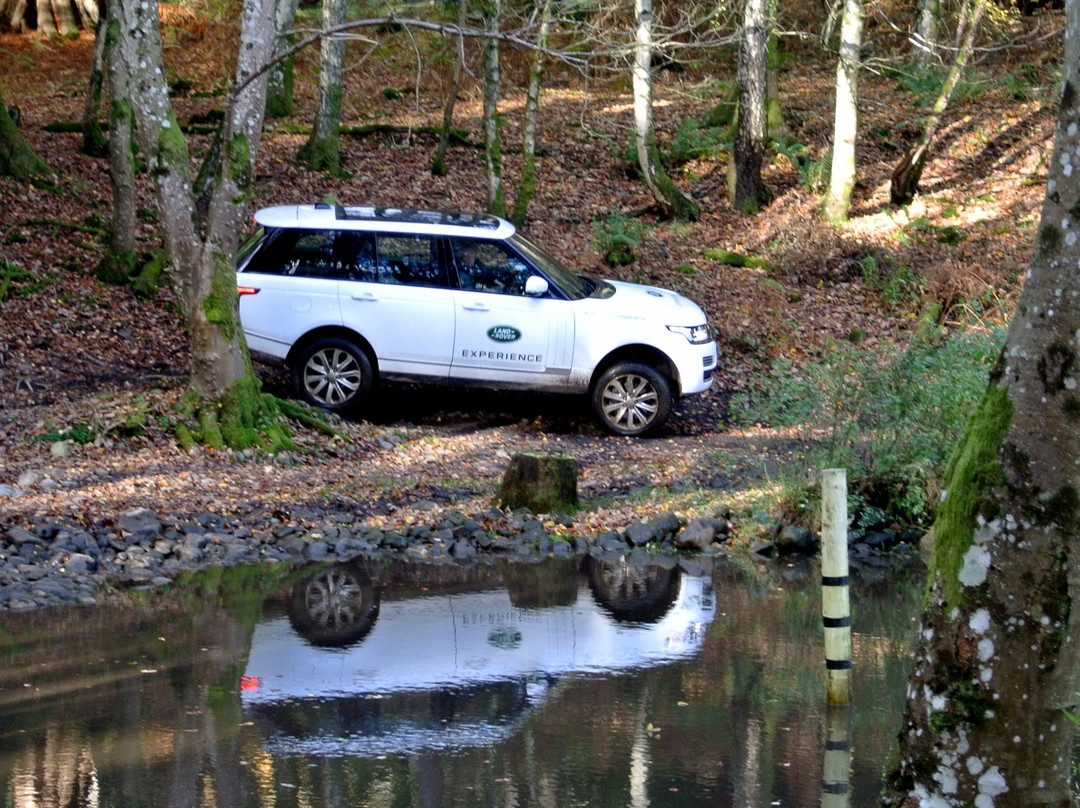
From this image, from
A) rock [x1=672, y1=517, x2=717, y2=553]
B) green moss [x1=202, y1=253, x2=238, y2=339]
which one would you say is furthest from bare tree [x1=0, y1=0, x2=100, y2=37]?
rock [x1=672, y1=517, x2=717, y2=553]

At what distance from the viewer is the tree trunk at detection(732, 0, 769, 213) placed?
2152 centimetres

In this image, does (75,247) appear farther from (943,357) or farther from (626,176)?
(943,357)

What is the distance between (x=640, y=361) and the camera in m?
13.8

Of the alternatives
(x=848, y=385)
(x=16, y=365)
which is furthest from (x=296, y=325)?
(x=848, y=385)

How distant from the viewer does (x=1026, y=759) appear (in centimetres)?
403

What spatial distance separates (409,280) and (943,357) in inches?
234

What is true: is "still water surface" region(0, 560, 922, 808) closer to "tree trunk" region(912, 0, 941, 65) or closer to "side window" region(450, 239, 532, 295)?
"side window" region(450, 239, 532, 295)

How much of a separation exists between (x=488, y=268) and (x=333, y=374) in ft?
6.77

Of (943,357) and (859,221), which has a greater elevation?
(859,221)

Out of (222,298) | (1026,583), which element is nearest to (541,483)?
(222,298)

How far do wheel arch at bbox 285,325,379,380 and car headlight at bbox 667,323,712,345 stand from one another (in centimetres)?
327

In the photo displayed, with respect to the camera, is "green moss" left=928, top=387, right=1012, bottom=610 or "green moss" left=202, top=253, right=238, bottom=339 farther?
"green moss" left=202, top=253, right=238, bottom=339

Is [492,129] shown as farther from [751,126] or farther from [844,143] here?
[844,143]

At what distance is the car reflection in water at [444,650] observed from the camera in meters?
6.10
